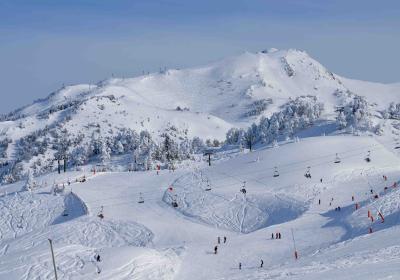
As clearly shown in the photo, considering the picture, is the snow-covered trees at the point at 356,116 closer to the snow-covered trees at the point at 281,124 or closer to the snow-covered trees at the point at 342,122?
the snow-covered trees at the point at 342,122

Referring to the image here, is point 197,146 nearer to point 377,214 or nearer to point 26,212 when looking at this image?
point 26,212

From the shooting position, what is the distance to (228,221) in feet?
223

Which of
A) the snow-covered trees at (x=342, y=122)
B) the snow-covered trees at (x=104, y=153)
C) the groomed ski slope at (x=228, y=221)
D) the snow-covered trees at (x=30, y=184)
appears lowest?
the groomed ski slope at (x=228, y=221)

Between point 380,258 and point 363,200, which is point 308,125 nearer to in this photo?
point 363,200

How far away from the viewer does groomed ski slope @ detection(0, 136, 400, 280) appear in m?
44.4

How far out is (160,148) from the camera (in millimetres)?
141000

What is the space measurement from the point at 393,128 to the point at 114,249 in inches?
3518

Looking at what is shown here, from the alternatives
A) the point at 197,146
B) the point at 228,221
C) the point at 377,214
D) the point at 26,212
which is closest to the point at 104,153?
the point at 197,146

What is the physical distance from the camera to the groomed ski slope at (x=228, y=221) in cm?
4444

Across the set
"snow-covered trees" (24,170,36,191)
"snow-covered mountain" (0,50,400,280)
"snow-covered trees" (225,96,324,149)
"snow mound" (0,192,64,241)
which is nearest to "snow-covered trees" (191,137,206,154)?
"snow-covered trees" (225,96,324,149)

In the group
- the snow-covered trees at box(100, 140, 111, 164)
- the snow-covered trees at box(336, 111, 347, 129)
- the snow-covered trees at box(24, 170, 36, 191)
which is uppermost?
the snow-covered trees at box(336, 111, 347, 129)

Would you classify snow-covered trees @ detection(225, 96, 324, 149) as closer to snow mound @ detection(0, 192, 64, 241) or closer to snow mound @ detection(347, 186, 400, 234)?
snow mound @ detection(0, 192, 64, 241)

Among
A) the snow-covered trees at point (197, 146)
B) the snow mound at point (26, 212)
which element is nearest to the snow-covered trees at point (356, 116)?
the snow-covered trees at point (197, 146)

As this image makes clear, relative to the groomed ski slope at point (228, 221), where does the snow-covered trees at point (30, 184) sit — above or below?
above
